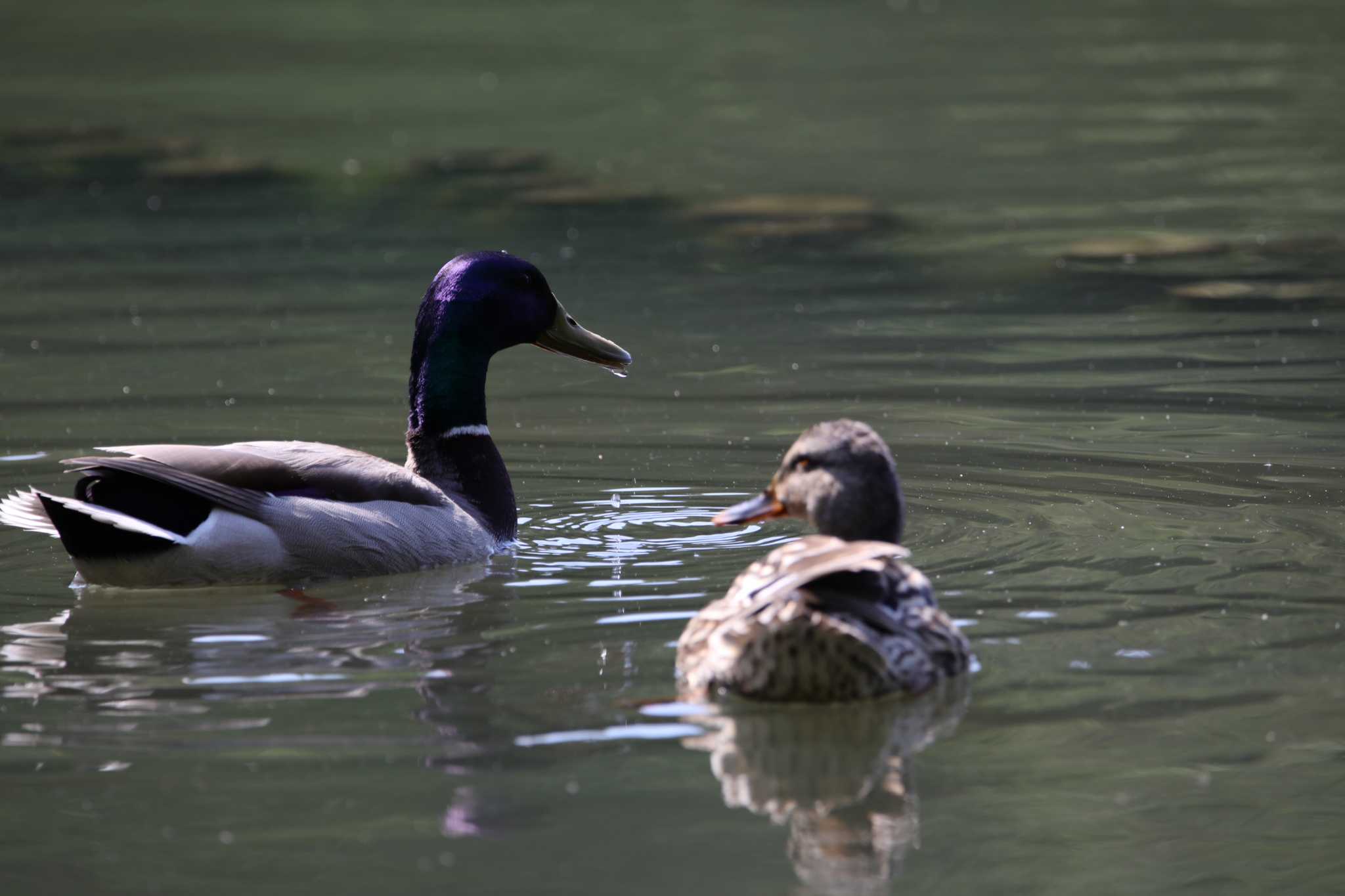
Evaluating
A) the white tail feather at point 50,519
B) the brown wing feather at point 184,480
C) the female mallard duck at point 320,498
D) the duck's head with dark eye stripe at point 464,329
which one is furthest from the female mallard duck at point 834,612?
the duck's head with dark eye stripe at point 464,329

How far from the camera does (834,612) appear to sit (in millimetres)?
6016

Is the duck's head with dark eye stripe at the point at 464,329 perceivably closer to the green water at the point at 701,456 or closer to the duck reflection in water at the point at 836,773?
the green water at the point at 701,456

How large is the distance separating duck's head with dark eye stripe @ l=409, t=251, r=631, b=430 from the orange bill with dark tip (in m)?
2.37

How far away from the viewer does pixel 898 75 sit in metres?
25.8

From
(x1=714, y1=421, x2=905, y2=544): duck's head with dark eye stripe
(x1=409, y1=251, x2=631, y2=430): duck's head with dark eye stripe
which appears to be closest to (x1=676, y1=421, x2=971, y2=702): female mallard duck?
(x1=714, y1=421, x2=905, y2=544): duck's head with dark eye stripe

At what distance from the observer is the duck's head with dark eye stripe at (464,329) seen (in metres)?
8.98

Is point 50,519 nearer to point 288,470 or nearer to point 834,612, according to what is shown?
point 288,470

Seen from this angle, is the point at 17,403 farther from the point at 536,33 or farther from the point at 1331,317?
the point at 536,33

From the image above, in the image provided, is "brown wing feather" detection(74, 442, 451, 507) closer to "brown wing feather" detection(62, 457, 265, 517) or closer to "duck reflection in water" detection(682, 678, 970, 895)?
"brown wing feather" detection(62, 457, 265, 517)

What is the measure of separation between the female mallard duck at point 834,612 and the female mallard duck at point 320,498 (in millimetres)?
1903

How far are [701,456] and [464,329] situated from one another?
1.50 metres

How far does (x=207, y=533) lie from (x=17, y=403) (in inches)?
154

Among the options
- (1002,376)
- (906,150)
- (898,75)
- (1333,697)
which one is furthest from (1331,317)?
(898,75)

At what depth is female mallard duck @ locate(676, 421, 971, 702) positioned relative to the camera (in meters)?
5.97
